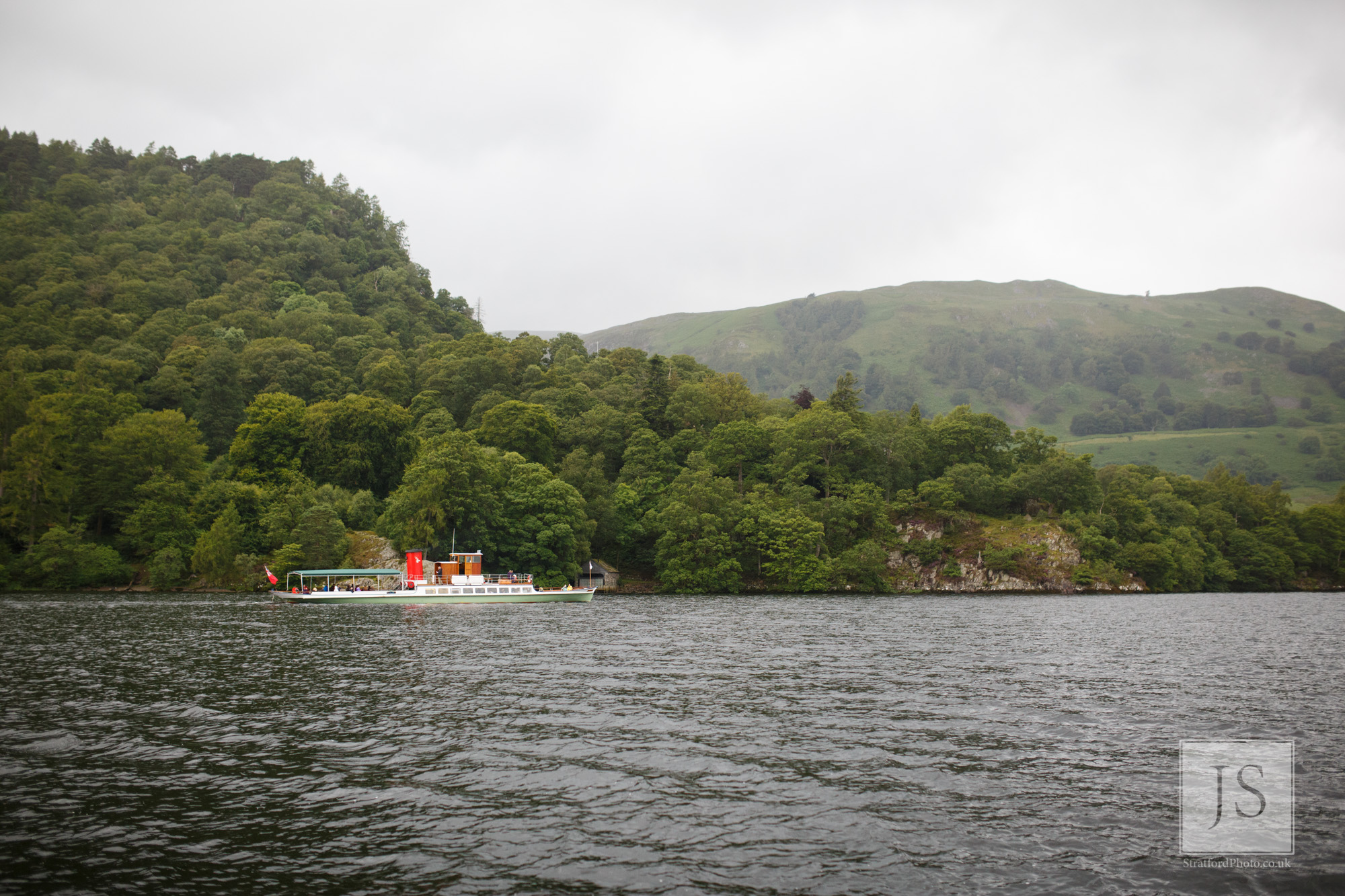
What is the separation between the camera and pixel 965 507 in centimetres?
13400

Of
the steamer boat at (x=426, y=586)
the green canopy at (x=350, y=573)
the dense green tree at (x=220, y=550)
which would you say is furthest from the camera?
the dense green tree at (x=220, y=550)

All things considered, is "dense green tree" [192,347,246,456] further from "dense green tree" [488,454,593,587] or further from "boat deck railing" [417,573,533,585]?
"boat deck railing" [417,573,533,585]

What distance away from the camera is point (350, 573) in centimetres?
8912

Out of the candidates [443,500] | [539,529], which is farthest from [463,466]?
[539,529]

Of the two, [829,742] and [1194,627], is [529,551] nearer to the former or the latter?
[1194,627]

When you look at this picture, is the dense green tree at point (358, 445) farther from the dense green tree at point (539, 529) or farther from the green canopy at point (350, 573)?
the green canopy at point (350, 573)

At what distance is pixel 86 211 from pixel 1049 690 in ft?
782

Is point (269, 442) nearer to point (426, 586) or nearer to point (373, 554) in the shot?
point (373, 554)

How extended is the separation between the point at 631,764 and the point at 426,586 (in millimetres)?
73226

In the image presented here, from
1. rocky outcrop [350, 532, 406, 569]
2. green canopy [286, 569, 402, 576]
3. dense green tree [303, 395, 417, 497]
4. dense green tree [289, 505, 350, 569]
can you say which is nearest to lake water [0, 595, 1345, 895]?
green canopy [286, 569, 402, 576]

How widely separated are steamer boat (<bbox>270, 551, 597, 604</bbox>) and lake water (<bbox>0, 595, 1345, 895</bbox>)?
1489 inches

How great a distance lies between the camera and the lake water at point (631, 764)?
15367 mm

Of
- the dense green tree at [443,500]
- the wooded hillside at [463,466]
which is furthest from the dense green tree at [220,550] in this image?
the dense green tree at [443,500]

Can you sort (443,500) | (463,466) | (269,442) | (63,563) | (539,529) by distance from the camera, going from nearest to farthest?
1. (63,563)
2. (443,500)
3. (463,466)
4. (539,529)
5. (269,442)
